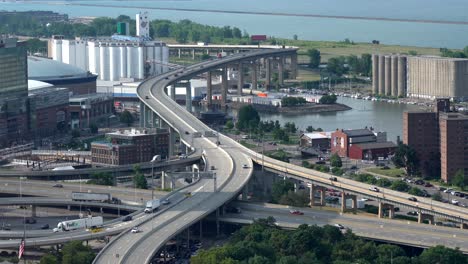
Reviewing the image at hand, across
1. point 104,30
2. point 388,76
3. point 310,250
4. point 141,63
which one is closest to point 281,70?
point 388,76

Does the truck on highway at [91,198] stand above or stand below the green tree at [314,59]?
below

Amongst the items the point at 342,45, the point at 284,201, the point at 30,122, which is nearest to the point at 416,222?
the point at 284,201

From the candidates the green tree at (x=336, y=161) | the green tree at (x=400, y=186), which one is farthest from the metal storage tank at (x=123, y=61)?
the green tree at (x=400, y=186)

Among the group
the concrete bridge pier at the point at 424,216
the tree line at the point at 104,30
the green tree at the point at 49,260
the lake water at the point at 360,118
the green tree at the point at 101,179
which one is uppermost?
the tree line at the point at 104,30

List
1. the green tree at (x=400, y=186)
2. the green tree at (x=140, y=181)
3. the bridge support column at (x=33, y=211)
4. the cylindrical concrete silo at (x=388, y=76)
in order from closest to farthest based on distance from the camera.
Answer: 1. the bridge support column at (x=33, y=211)
2. the green tree at (x=400, y=186)
3. the green tree at (x=140, y=181)
4. the cylindrical concrete silo at (x=388, y=76)

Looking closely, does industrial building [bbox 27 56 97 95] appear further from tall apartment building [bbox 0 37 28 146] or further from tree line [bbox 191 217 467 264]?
tree line [bbox 191 217 467 264]

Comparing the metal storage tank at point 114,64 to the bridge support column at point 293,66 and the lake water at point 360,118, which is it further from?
the lake water at point 360,118

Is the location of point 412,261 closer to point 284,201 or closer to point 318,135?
point 284,201
